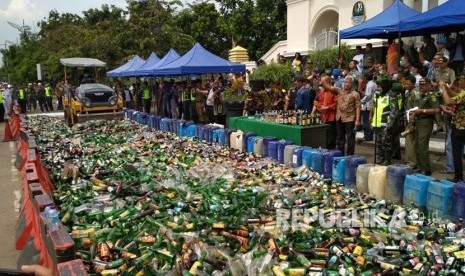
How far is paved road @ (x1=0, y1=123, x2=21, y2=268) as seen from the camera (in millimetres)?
6141

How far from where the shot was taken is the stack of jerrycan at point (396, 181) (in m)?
6.73

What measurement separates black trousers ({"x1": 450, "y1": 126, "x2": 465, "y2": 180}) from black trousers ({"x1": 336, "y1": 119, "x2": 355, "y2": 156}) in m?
2.37

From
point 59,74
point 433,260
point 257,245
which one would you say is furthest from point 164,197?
point 59,74

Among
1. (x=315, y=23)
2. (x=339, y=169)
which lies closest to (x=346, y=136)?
(x=339, y=169)

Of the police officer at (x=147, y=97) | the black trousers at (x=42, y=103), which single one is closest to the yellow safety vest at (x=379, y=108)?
the police officer at (x=147, y=97)

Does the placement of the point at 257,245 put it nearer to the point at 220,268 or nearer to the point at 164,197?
the point at 220,268

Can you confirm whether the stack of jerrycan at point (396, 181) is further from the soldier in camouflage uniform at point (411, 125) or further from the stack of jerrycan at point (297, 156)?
the stack of jerrycan at point (297, 156)

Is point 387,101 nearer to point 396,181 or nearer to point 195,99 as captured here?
point 396,181

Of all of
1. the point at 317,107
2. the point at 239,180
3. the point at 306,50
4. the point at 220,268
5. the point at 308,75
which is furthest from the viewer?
the point at 306,50

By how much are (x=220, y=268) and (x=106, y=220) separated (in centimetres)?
216

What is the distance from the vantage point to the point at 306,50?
889 inches

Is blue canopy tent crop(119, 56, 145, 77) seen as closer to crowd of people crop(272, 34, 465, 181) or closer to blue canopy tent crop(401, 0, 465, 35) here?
crowd of people crop(272, 34, 465, 181)

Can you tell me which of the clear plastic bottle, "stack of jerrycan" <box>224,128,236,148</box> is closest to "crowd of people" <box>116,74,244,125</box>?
"stack of jerrycan" <box>224,128,236,148</box>

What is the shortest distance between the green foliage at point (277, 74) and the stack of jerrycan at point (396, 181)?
984 centimetres
